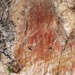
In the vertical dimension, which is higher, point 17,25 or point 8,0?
point 8,0

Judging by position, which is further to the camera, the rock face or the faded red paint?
the faded red paint

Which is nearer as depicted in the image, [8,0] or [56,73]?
[56,73]

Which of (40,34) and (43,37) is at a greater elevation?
(40,34)

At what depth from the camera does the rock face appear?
42.7 feet

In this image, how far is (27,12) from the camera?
44.8 feet

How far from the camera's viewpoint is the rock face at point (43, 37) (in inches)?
512

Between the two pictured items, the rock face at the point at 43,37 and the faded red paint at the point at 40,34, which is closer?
the rock face at the point at 43,37

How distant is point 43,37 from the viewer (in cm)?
1330

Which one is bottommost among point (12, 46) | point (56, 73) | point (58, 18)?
point (56, 73)

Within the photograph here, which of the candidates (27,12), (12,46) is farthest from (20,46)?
(27,12)

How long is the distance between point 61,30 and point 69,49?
859mm

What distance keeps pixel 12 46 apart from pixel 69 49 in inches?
91.5

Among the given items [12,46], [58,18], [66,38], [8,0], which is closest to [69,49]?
[66,38]

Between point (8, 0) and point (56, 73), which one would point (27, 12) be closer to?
point (8, 0)
